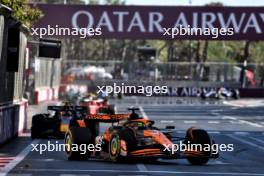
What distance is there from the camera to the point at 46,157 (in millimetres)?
22922

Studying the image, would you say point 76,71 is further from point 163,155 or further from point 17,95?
point 163,155

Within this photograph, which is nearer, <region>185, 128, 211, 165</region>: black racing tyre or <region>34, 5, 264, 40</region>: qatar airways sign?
<region>185, 128, 211, 165</region>: black racing tyre

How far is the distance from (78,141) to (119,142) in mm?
1249

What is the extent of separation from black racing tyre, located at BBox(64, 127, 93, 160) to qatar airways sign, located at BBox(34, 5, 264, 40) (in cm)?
2419

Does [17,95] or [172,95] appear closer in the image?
[17,95]

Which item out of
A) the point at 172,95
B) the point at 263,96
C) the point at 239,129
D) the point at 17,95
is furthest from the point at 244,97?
the point at 17,95

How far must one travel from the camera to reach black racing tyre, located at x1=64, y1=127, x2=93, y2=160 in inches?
834

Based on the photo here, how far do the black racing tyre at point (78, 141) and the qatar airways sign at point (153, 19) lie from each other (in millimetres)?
24192

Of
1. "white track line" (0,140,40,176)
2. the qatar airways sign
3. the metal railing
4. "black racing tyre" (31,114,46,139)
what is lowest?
"white track line" (0,140,40,176)

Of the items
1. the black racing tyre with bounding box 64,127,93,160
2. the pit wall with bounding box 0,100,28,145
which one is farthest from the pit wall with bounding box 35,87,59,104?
the black racing tyre with bounding box 64,127,93,160

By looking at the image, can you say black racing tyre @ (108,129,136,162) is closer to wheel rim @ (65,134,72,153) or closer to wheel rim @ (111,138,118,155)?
wheel rim @ (111,138,118,155)

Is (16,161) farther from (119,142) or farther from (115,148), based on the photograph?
(119,142)

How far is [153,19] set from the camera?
46.3 meters

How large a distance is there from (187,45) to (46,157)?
330 ft
